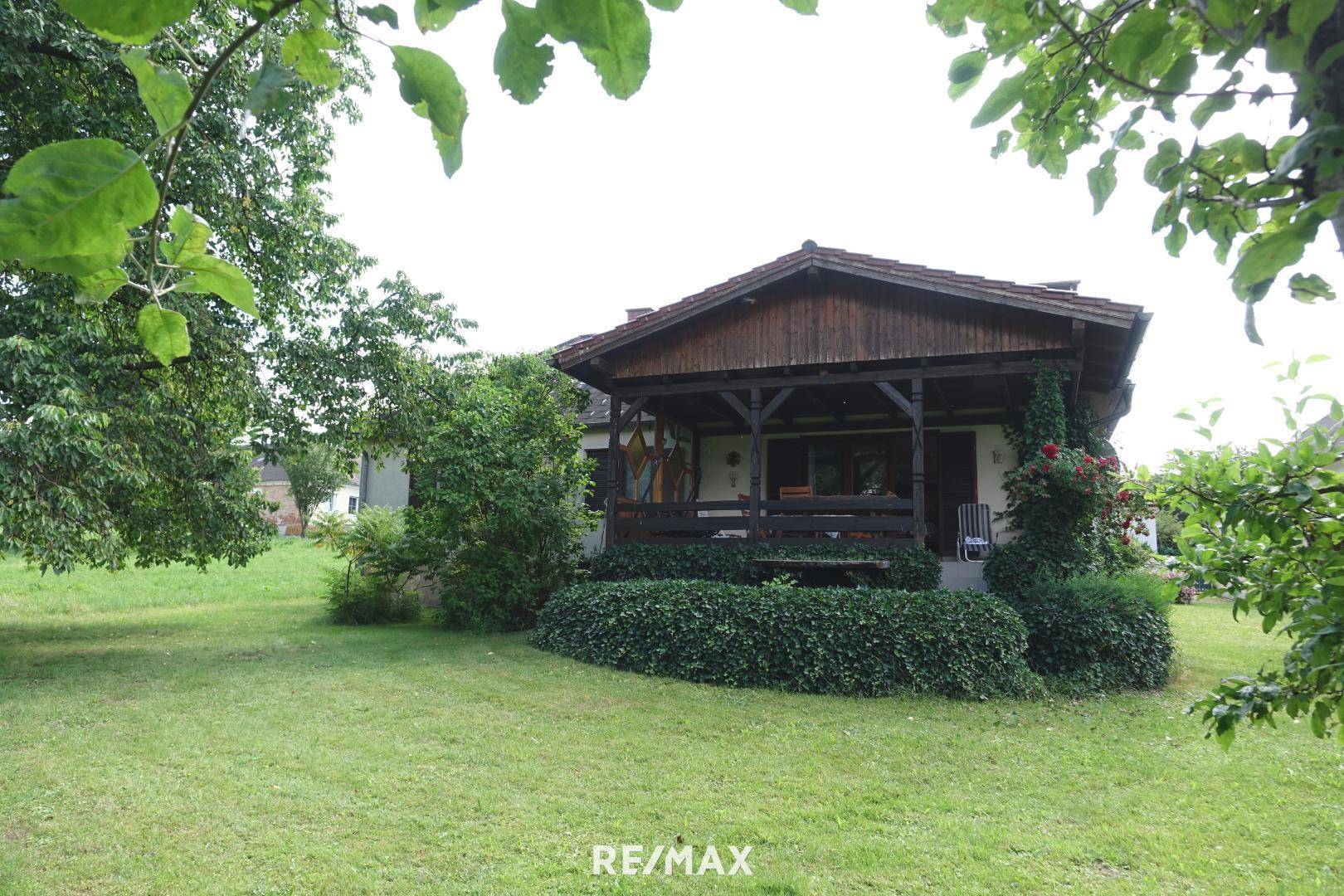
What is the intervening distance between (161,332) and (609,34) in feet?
2.16

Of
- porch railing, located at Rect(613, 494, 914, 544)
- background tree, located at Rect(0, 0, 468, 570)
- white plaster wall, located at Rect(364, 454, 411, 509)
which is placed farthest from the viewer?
white plaster wall, located at Rect(364, 454, 411, 509)

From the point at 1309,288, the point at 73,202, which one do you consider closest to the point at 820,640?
the point at 1309,288

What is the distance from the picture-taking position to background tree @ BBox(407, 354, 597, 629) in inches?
448

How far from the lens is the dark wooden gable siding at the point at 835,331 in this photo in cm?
1023

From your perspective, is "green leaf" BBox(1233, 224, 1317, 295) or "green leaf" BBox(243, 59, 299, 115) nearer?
"green leaf" BBox(243, 59, 299, 115)

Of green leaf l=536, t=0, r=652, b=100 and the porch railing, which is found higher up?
green leaf l=536, t=0, r=652, b=100

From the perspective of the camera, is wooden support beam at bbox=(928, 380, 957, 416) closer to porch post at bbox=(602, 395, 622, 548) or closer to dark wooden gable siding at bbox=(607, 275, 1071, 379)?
dark wooden gable siding at bbox=(607, 275, 1071, 379)

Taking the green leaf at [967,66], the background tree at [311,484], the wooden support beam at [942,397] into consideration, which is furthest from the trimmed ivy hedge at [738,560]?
the background tree at [311,484]

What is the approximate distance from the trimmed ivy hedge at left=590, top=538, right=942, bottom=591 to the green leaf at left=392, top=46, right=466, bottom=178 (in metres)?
9.78

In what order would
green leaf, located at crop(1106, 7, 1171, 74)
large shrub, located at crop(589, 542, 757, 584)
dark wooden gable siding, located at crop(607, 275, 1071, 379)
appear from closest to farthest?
green leaf, located at crop(1106, 7, 1171, 74) → dark wooden gable siding, located at crop(607, 275, 1071, 379) → large shrub, located at crop(589, 542, 757, 584)

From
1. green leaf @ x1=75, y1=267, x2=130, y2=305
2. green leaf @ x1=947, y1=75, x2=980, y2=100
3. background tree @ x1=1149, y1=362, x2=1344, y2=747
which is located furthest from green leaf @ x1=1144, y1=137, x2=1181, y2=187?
green leaf @ x1=75, y1=267, x2=130, y2=305

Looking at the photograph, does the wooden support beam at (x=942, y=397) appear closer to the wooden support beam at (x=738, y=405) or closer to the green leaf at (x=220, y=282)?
the wooden support beam at (x=738, y=405)

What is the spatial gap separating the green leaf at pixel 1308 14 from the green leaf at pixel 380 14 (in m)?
1.11

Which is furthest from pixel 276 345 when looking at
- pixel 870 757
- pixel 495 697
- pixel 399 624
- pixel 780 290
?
pixel 870 757
